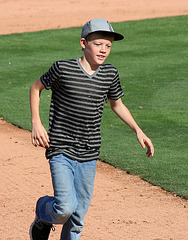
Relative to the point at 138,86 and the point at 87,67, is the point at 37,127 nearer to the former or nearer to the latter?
Result: the point at 87,67

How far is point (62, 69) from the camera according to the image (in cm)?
516

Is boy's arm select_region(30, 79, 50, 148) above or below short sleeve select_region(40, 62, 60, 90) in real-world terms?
below

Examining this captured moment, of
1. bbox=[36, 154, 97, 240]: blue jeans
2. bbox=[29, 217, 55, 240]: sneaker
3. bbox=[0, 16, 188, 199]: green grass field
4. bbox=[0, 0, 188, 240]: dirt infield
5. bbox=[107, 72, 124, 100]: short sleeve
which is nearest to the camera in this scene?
bbox=[36, 154, 97, 240]: blue jeans

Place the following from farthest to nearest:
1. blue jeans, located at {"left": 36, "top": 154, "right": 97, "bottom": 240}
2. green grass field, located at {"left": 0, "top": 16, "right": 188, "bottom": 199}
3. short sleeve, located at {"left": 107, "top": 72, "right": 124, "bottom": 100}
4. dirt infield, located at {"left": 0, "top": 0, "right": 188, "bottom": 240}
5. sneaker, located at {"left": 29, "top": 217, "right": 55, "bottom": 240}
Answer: green grass field, located at {"left": 0, "top": 16, "right": 188, "bottom": 199}
dirt infield, located at {"left": 0, "top": 0, "right": 188, "bottom": 240}
sneaker, located at {"left": 29, "top": 217, "right": 55, "bottom": 240}
short sleeve, located at {"left": 107, "top": 72, "right": 124, "bottom": 100}
blue jeans, located at {"left": 36, "top": 154, "right": 97, "bottom": 240}

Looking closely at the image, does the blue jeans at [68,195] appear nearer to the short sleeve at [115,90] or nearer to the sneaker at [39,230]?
the sneaker at [39,230]

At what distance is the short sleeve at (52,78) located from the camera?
5.16m

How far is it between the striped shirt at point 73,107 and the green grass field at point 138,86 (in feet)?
9.64

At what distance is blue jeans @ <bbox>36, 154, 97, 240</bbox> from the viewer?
5129mm

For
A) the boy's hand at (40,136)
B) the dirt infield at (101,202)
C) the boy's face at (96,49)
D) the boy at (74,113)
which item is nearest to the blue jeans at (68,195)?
the boy at (74,113)

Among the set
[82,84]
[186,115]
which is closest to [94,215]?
[82,84]

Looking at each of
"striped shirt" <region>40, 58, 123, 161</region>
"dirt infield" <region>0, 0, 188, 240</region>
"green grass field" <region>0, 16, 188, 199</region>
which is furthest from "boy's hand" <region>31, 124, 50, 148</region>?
"green grass field" <region>0, 16, 188, 199</region>

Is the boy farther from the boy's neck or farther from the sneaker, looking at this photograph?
the sneaker

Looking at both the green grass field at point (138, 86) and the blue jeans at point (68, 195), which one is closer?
the blue jeans at point (68, 195)

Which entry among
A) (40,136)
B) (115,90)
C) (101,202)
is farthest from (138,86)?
(40,136)
